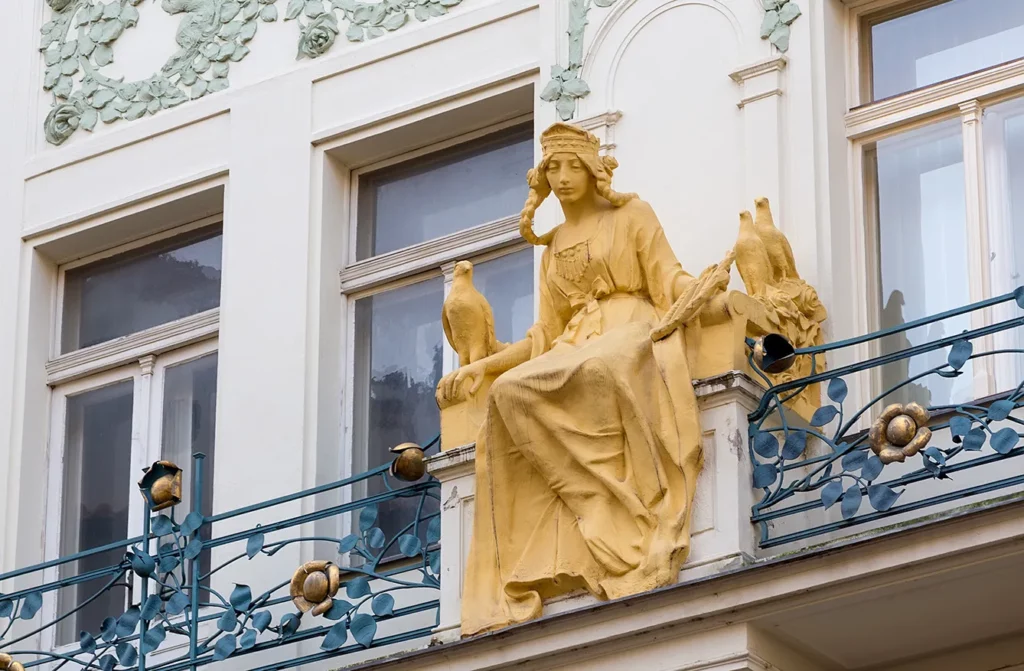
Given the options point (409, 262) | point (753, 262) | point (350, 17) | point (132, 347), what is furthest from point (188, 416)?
point (753, 262)

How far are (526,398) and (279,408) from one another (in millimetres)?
2255

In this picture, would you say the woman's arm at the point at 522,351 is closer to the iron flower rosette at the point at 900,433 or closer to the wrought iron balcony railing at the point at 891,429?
the wrought iron balcony railing at the point at 891,429

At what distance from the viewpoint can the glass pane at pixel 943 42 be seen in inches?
413

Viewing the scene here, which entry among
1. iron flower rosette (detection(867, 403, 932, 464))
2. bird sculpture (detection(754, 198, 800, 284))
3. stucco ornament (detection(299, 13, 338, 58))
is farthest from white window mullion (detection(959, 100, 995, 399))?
stucco ornament (detection(299, 13, 338, 58))

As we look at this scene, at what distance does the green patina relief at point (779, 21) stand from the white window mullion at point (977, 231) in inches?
30.3

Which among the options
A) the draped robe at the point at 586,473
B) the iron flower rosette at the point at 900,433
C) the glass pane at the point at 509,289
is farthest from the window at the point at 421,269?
the iron flower rosette at the point at 900,433

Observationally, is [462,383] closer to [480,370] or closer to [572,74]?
[480,370]

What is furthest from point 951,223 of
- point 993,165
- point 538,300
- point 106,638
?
point 106,638

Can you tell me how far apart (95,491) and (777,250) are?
4.01 m

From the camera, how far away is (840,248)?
10344 mm

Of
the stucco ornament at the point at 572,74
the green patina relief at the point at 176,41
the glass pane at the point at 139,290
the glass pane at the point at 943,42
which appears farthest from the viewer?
the glass pane at the point at 139,290

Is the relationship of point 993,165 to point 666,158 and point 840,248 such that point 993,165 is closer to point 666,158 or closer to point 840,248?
point 840,248

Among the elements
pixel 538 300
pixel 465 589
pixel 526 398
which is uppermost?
pixel 538 300

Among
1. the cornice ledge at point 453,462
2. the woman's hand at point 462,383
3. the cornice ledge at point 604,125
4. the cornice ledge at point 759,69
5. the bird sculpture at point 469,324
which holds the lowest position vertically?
the cornice ledge at point 453,462
